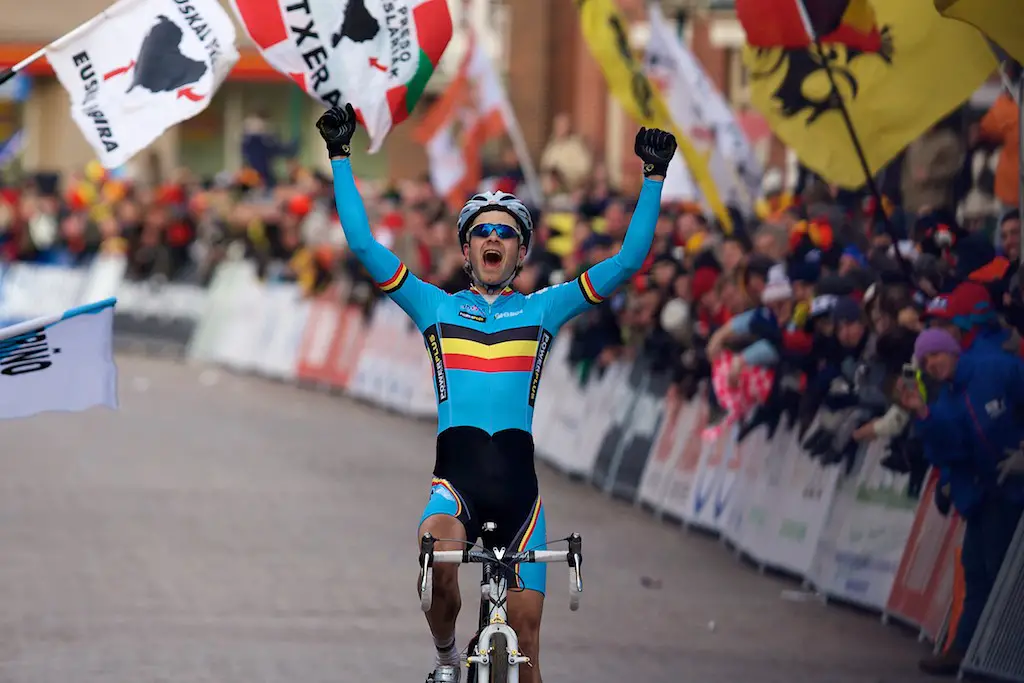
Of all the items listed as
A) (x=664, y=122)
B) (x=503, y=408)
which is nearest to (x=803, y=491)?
(x=664, y=122)

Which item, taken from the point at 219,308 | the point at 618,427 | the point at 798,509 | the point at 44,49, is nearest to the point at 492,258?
the point at 44,49

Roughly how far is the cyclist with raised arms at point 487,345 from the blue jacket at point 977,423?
303cm

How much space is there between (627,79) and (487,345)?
8687 mm

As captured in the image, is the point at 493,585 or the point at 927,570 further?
the point at 927,570

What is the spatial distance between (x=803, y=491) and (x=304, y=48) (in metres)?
4.45

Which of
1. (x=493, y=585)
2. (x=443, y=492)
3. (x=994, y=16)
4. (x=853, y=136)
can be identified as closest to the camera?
(x=493, y=585)

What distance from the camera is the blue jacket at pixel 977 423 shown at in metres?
10.7

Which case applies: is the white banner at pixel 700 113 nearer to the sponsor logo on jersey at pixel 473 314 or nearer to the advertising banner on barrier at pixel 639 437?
the advertising banner on barrier at pixel 639 437

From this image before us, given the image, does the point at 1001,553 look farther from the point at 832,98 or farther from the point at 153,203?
the point at 153,203

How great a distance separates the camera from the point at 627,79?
1661 cm

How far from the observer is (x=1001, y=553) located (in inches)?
430

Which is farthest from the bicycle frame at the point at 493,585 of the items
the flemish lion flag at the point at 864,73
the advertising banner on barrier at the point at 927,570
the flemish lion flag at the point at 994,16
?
the flemish lion flag at the point at 864,73

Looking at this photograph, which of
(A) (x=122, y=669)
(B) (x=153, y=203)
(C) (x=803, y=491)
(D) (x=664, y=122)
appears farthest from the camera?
(B) (x=153, y=203)

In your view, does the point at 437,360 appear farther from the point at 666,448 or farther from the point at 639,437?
the point at 639,437
